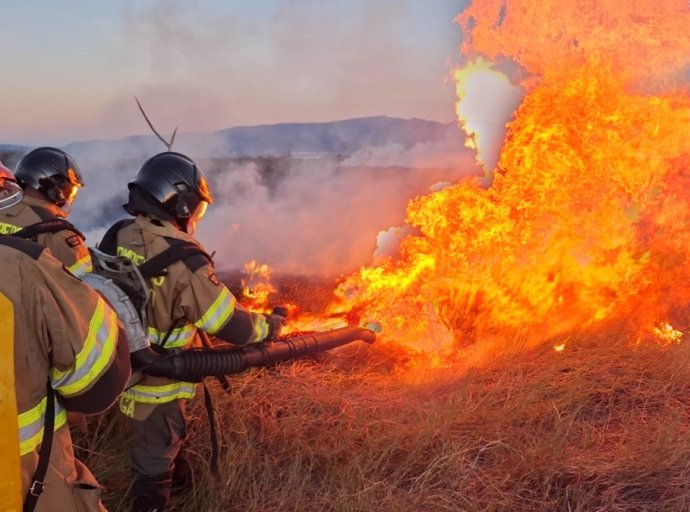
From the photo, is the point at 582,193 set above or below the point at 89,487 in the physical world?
above

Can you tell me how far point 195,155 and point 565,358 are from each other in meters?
14.7

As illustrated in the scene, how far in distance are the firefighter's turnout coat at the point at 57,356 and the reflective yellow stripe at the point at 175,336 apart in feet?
3.75

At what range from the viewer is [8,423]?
1445 mm

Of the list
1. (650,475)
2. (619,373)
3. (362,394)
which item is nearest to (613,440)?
(650,475)

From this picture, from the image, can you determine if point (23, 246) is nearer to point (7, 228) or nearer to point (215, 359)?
point (215, 359)

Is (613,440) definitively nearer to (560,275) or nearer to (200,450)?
(560,275)

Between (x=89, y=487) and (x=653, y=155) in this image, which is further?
(x=653, y=155)

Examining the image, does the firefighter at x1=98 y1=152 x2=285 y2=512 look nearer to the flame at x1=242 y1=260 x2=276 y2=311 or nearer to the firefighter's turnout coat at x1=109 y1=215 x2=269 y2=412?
the firefighter's turnout coat at x1=109 y1=215 x2=269 y2=412

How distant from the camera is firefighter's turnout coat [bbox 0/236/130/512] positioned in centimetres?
146

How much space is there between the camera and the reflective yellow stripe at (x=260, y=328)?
3.13 m

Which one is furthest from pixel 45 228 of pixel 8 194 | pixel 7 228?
pixel 8 194

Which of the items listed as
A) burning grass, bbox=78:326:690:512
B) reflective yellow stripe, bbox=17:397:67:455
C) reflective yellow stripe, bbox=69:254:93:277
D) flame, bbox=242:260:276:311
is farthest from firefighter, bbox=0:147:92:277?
flame, bbox=242:260:276:311

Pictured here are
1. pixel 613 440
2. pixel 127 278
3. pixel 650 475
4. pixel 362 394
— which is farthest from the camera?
pixel 362 394

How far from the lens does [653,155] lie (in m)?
5.73
